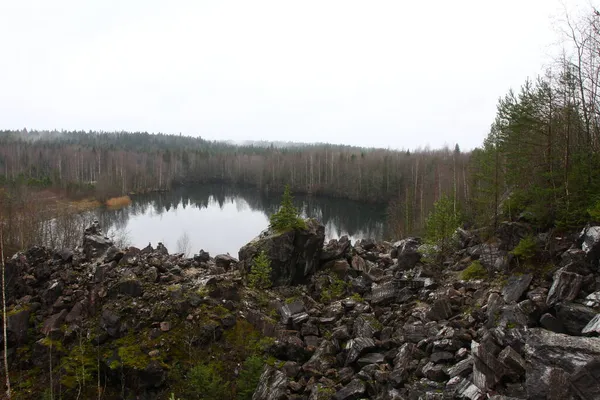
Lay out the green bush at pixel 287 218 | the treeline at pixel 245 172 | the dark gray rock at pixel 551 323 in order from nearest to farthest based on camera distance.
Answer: the dark gray rock at pixel 551 323 → the green bush at pixel 287 218 → the treeline at pixel 245 172

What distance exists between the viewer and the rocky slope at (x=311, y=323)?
8008 mm

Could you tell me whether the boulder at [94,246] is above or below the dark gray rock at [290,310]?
above

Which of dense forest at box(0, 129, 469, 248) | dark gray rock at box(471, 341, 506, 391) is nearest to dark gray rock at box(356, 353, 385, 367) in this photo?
dark gray rock at box(471, 341, 506, 391)

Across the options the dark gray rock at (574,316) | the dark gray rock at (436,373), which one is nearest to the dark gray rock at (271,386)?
the dark gray rock at (436,373)

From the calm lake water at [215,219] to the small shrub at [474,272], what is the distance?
29164mm

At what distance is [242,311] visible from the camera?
15.3 meters

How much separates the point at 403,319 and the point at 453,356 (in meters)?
3.67

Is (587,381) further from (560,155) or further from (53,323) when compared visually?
(53,323)

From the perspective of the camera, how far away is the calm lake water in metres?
47.2

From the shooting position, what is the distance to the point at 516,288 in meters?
10.6

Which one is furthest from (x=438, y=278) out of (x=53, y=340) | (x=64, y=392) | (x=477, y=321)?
(x=53, y=340)

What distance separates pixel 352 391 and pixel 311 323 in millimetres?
4528

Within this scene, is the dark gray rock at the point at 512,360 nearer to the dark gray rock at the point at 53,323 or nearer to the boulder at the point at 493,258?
the boulder at the point at 493,258

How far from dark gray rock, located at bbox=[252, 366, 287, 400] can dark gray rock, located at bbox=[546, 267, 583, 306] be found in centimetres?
733
